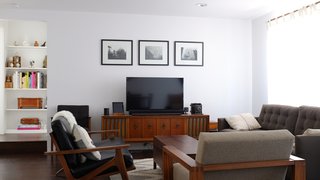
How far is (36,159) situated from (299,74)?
4.42m

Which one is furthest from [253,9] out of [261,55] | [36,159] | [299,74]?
[36,159]

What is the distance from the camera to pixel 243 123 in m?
5.25

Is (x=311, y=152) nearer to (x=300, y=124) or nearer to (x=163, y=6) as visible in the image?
(x=300, y=124)

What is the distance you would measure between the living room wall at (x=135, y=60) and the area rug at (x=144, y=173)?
1.60 m

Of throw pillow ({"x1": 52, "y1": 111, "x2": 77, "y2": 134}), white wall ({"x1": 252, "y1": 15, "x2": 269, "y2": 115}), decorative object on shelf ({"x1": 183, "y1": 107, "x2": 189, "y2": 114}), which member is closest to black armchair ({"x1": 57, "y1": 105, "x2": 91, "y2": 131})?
decorative object on shelf ({"x1": 183, "y1": 107, "x2": 189, "y2": 114})

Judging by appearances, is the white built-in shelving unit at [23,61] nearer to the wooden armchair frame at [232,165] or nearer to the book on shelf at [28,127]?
the book on shelf at [28,127]

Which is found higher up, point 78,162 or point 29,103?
point 29,103

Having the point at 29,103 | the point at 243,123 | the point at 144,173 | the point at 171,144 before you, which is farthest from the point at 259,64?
the point at 29,103

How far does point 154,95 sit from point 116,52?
3.59 feet

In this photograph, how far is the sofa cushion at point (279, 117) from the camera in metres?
4.68

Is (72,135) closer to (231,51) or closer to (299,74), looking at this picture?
(299,74)

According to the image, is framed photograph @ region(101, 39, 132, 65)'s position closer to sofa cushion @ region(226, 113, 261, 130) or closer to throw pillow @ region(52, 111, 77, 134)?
sofa cushion @ region(226, 113, 261, 130)

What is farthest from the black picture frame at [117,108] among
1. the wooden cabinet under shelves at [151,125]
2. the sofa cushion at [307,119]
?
the sofa cushion at [307,119]

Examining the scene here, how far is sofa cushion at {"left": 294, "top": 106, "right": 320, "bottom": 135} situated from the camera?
165 inches
